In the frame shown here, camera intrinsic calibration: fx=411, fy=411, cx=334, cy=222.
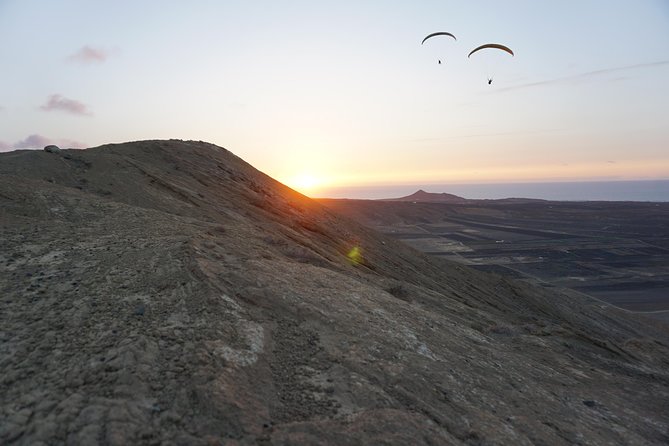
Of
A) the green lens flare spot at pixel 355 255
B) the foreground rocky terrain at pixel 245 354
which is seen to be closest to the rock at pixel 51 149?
the foreground rocky terrain at pixel 245 354

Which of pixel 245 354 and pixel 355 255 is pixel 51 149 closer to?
pixel 355 255

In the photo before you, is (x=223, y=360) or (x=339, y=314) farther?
(x=339, y=314)

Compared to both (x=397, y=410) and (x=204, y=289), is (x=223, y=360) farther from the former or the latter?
(x=397, y=410)

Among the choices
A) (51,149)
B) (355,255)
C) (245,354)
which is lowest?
(355,255)

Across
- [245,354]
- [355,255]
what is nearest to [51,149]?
[355,255]

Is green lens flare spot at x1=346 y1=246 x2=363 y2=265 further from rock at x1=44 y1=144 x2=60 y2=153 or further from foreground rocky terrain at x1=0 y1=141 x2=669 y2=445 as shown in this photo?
rock at x1=44 y1=144 x2=60 y2=153

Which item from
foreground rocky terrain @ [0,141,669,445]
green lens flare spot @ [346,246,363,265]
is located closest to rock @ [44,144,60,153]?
foreground rocky terrain @ [0,141,669,445]

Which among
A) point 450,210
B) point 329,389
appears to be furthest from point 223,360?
point 450,210

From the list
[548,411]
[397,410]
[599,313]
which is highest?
[397,410]
